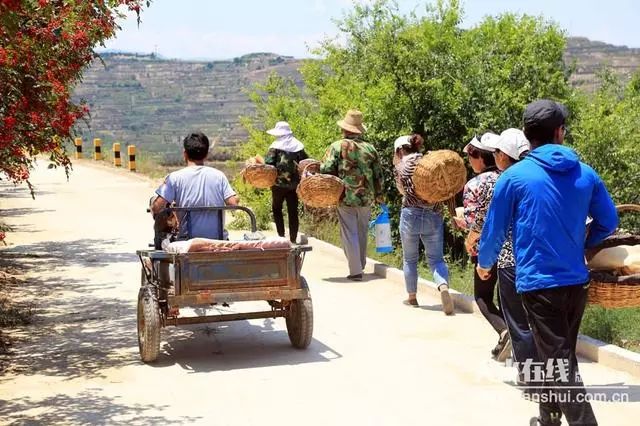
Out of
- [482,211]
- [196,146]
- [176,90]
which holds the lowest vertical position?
[482,211]

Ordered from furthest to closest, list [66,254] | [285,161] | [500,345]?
[66,254] < [285,161] < [500,345]

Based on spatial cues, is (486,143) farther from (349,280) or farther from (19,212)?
(19,212)

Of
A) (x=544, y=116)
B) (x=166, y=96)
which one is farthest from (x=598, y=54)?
(x=544, y=116)

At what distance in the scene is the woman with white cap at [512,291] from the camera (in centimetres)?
651

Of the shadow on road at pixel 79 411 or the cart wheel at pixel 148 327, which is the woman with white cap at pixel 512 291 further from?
the cart wheel at pixel 148 327

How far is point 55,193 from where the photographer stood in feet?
83.1

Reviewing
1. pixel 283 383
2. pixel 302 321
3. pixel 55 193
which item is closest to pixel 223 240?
pixel 302 321

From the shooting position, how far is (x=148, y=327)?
8.35m

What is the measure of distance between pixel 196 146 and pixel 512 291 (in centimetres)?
365

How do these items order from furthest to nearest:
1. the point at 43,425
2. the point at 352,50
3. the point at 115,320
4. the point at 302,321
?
the point at 352,50, the point at 115,320, the point at 302,321, the point at 43,425

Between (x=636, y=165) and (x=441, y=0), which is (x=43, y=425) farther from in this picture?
(x=636, y=165)

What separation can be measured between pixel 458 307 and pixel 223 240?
2991 mm

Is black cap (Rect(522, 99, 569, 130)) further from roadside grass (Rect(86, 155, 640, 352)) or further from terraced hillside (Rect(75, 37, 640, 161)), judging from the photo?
terraced hillside (Rect(75, 37, 640, 161))

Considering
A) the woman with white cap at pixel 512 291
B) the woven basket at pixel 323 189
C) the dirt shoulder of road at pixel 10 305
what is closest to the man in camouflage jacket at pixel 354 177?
the woven basket at pixel 323 189
